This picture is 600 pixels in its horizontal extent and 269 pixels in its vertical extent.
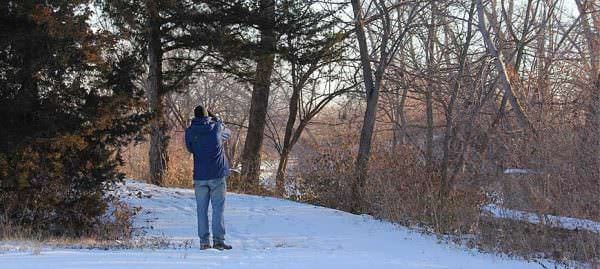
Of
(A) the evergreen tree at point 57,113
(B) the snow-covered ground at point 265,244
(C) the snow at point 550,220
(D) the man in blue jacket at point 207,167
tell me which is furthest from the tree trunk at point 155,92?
(C) the snow at point 550,220

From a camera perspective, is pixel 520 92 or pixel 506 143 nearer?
pixel 506 143

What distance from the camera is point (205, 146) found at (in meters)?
8.98

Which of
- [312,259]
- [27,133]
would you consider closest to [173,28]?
[27,133]

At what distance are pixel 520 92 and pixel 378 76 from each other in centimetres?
366

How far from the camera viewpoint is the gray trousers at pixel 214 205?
9.05 m

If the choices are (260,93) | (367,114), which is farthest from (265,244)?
(260,93)

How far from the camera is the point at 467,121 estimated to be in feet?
69.1

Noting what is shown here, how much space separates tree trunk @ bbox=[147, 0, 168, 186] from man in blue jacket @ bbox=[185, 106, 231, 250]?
6.92 m

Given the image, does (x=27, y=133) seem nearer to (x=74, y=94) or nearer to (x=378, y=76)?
(x=74, y=94)

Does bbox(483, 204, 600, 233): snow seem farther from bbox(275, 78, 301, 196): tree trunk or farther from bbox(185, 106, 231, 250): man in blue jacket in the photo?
bbox(275, 78, 301, 196): tree trunk

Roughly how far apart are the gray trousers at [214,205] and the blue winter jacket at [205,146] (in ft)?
0.33

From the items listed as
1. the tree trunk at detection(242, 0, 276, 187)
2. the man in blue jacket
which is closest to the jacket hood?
the man in blue jacket

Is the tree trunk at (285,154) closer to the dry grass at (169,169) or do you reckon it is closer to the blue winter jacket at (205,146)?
the dry grass at (169,169)

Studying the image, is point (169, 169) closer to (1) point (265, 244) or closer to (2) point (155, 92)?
(2) point (155, 92)
